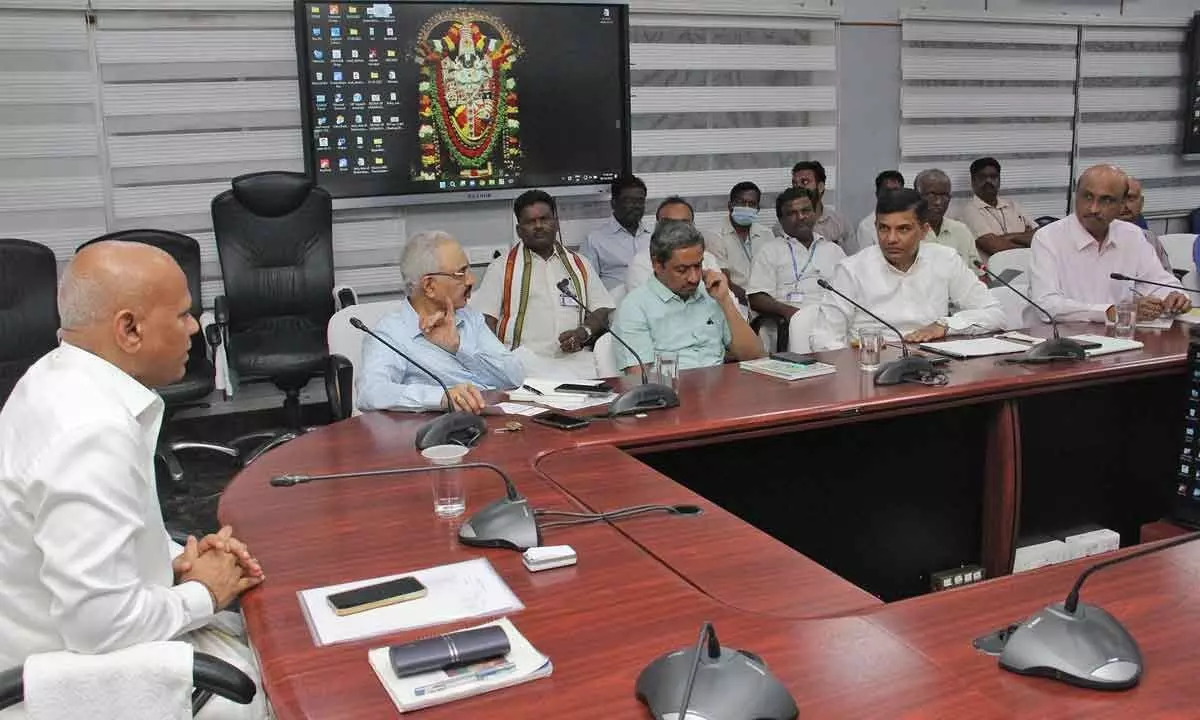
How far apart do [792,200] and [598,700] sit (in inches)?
180

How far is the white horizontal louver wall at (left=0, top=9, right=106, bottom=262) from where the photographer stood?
4.63 m

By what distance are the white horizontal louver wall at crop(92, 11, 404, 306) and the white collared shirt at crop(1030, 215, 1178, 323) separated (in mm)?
3435

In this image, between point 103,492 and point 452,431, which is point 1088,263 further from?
point 103,492

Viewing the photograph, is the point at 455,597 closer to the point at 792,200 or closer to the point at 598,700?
the point at 598,700

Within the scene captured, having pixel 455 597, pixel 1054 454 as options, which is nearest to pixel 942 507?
pixel 1054 454

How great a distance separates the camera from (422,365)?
3.04 m

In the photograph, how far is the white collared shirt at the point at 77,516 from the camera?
4.61ft

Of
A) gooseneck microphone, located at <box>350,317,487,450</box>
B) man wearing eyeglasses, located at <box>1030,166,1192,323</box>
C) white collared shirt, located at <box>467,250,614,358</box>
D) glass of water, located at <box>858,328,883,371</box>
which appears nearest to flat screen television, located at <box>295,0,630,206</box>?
white collared shirt, located at <box>467,250,614,358</box>

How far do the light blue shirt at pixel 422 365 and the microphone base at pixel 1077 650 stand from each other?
1793 mm

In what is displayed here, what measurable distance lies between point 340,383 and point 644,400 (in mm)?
1395

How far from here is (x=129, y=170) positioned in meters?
4.90

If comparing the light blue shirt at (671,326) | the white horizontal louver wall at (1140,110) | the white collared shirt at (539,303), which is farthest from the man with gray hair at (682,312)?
the white horizontal louver wall at (1140,110)

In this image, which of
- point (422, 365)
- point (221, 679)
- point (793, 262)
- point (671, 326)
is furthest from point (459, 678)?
point (793, 262)

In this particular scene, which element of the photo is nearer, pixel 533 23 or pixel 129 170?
pixel 129 170
